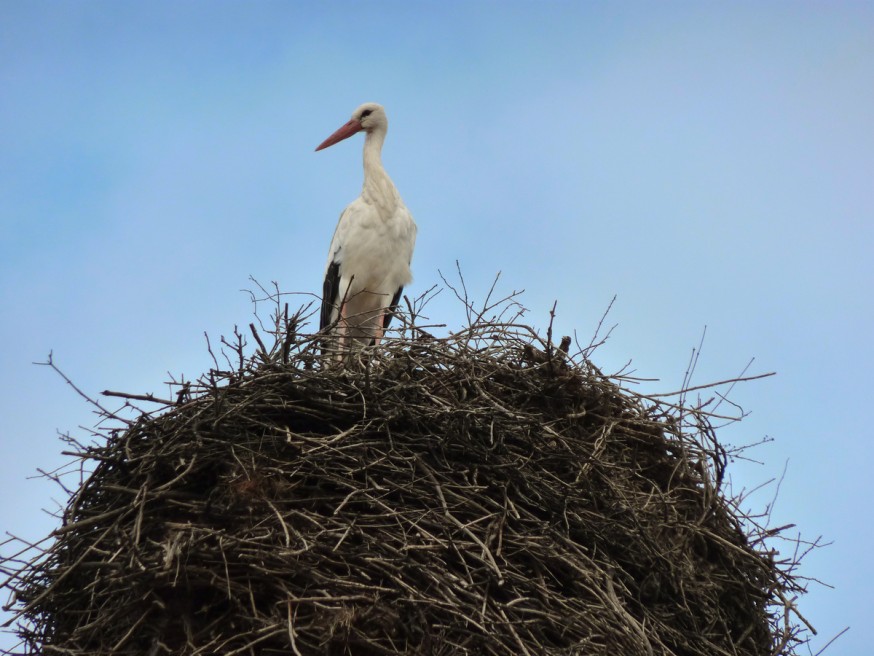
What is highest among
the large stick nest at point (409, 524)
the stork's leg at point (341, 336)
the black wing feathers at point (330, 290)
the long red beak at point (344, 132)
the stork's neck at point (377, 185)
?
the long red beak at point (344, 132)

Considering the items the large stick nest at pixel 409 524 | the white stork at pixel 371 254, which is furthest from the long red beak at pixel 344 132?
the large stick nest at pixel 409 524

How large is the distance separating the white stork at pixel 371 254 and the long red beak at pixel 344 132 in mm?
440

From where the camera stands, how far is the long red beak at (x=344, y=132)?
6133 millimetres

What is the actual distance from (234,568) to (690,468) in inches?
64.8

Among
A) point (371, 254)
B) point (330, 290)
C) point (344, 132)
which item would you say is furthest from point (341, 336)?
point (344, 132)

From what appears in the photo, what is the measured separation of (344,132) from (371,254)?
981 mm

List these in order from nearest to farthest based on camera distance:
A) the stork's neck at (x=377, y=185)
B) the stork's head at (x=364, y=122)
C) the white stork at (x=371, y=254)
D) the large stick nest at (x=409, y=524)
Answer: the large stick nest at (x=409, y=524), the white stork at (x=371, y=254), the stork's neck at (x=377, y=185), the stork's head at (x=364, y=122)

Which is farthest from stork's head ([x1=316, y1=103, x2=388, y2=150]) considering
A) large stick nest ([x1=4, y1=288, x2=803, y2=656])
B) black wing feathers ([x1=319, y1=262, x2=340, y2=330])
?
large stick nest ([x1=4, y1=288, x2=803, y2=656])

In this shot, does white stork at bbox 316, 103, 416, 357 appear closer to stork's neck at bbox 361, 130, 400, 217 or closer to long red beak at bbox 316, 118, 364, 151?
stork's neck at bbox 361, 130, 400, 217

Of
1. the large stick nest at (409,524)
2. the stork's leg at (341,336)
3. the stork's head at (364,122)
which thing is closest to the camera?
the large stick nest at (409,524)

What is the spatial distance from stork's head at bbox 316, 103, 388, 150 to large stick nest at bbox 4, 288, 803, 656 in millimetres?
2437

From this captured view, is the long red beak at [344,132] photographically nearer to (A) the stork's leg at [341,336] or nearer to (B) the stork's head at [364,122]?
(B) the stork's head at [364,122]

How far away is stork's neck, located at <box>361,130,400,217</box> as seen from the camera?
5613 mm

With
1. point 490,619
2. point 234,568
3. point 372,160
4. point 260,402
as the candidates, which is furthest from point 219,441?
point 372,160
